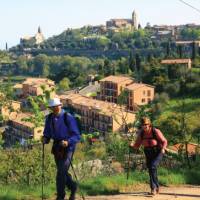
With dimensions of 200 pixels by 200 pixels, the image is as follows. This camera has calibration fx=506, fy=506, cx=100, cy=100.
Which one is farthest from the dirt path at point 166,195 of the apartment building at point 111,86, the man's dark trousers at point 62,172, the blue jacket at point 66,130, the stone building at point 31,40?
the stone building at point 31,40

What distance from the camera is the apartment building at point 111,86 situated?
56.2 meters

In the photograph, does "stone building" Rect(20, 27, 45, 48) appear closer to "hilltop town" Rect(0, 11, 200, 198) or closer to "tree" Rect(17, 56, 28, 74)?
"hilltop town" Rect(0, 11, 200, 198)

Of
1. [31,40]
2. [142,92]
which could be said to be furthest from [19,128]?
[31,40]

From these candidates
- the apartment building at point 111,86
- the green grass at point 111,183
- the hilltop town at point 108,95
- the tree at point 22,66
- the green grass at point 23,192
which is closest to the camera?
the green grass at point 23,192

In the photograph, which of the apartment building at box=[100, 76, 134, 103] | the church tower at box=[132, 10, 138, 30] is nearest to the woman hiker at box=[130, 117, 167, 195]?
the apartment building at box=[100, 76, 134, 103]

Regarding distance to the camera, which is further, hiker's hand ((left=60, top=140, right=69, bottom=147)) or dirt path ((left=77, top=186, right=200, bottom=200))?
dirt path ((left=77, top=186, right=200, bottom=200))

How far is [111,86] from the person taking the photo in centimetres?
5756

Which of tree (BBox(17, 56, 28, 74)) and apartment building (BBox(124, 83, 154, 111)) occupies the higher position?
apartment building (BBox(124, 83, 154, 111))

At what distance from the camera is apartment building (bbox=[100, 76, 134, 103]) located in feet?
184

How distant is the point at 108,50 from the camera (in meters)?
141

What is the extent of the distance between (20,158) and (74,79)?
6579 centimetres

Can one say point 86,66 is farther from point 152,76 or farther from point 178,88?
point 178,88

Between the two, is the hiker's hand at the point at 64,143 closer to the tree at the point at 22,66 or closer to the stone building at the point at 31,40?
the tree at the point at 22,66

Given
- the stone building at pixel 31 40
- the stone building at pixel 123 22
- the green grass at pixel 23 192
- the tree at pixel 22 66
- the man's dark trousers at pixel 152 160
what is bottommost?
the tree at pixel 22 66
